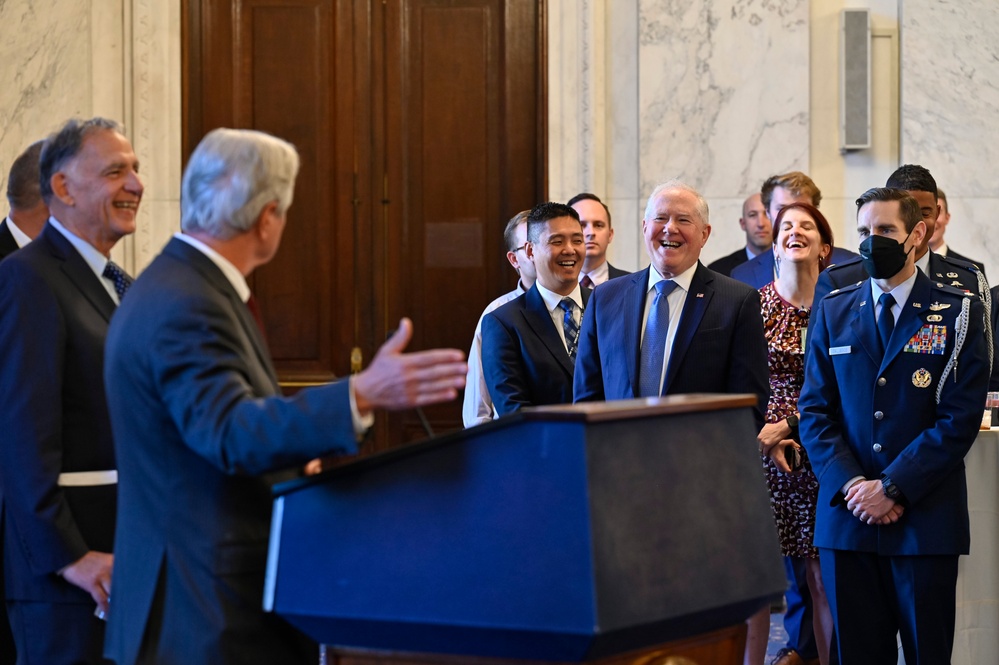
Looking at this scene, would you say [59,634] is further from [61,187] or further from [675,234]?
[675,234]

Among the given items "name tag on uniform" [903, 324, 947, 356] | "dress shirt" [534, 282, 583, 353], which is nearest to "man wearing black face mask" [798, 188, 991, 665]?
"name tag on uniform" [903, 324, 947, 356]

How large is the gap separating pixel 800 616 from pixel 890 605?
1455 mm

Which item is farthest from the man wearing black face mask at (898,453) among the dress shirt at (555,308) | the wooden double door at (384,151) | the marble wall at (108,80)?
the marble wall at (108,80)

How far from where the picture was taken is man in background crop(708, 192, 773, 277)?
21.6 feet

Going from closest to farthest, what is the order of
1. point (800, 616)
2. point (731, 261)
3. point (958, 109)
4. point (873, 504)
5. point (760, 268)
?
point (873, 504), point (800, 616), point (760, 268), point (731, 261), point (958, 109)

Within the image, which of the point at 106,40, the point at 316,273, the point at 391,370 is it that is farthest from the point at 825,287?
the point at 106,40

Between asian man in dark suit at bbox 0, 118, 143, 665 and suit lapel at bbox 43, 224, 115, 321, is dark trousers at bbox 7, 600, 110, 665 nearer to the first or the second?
asian man in dark suit at bbox 0, 118, 143, 665

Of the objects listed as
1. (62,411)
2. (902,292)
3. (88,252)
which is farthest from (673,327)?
(62,411)

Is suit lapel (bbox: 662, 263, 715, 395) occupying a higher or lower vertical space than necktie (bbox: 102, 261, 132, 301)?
lower

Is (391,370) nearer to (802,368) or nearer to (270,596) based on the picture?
(270,596)

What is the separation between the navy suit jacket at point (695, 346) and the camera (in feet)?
13.1

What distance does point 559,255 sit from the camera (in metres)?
4.53

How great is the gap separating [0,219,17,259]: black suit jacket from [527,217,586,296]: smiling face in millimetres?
1796

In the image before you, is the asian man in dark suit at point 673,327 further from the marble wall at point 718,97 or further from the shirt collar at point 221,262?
the marble wall at point 718,97
